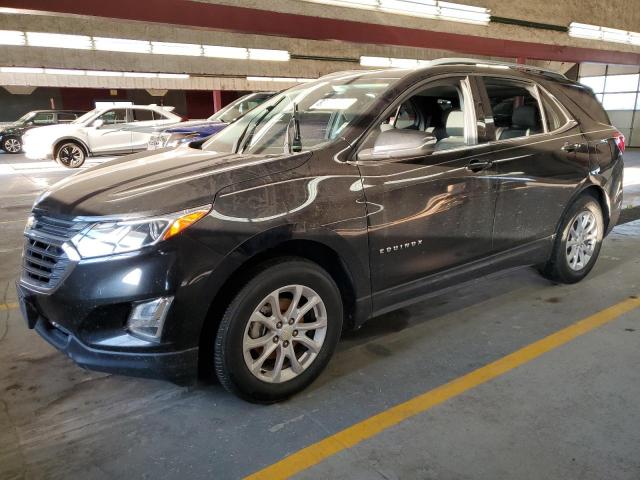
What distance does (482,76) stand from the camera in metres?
3.40

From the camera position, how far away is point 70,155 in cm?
1351

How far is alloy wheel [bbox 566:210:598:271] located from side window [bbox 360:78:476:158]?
Result: 138 cm

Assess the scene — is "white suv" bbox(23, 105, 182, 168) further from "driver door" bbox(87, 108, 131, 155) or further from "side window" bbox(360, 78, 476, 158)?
"side window" bbox(360, 78, 476, 158)

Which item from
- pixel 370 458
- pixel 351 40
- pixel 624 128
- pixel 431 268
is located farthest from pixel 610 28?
pixel 370 458

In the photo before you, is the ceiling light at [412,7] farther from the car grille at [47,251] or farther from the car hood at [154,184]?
the car grille at [47,251]

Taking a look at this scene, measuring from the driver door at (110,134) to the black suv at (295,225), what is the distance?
1145 centimetres

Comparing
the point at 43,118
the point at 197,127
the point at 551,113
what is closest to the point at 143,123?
the point at 197,127

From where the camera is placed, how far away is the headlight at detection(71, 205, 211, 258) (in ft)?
7.14

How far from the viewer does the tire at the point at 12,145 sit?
18.5 meters

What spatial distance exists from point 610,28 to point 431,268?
1362cm

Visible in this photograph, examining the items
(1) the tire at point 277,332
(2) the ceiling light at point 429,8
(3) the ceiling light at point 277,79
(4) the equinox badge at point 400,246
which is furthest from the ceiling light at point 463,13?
(3) the ceiling light at point 277,79

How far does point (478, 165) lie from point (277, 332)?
5.63 ft

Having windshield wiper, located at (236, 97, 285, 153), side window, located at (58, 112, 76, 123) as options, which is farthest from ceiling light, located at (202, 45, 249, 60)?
windshield wiper, located at (236, 97, 285, 153)

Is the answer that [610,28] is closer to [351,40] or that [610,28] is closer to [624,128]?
[351,40]
